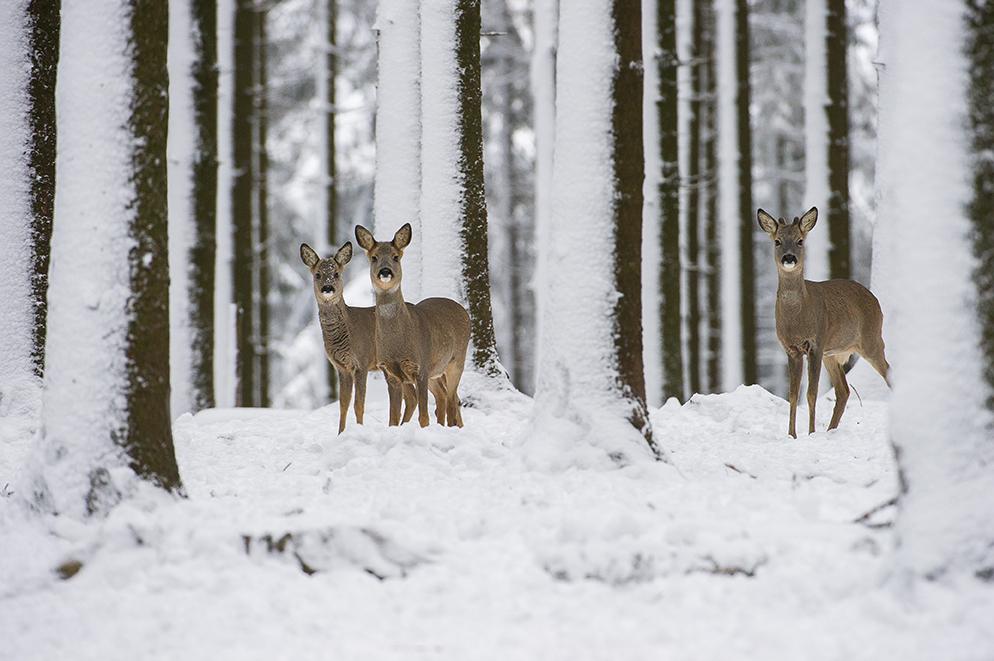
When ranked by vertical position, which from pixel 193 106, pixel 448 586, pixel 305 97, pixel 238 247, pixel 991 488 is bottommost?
pixel 448 586

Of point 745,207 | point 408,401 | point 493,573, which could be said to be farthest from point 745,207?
point 493,573

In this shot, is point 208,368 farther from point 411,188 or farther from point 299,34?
point 299,34

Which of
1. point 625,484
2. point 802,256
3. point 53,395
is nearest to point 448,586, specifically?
point 625,484

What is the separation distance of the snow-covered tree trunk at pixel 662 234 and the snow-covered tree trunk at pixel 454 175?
3.34 metres

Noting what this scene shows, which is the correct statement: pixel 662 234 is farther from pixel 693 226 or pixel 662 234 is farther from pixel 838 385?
pixel 693 226

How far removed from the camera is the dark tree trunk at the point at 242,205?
16.1 meters

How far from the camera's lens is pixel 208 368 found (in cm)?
1270

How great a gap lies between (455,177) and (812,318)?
3687 millimetres

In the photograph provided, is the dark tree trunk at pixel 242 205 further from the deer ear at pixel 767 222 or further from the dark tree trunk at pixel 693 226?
the deer ear at pixel 767 222

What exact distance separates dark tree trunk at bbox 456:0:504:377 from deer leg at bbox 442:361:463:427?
26.1 inches

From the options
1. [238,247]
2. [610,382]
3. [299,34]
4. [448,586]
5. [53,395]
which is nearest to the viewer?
[448,586]

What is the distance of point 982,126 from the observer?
5.14 metres

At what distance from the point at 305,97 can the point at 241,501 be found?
Answer: 19690 mm

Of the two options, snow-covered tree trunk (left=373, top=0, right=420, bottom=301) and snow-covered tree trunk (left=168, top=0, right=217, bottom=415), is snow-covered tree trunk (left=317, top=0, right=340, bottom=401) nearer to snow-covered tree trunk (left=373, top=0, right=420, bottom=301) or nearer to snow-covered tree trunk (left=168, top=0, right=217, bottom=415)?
snow-covered tree trunk (left=168, top=0, right=217, bottom=415)
